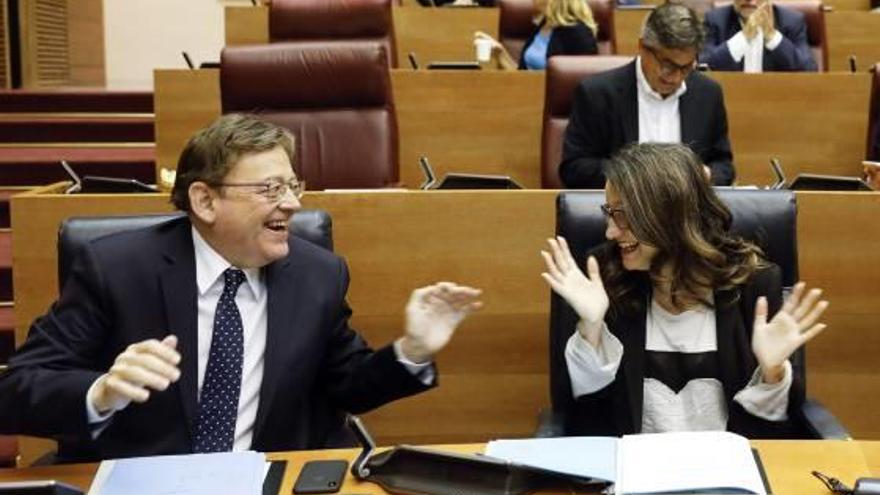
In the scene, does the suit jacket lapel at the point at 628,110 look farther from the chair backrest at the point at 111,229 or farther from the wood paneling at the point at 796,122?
the chair backrest at the point at 111,229

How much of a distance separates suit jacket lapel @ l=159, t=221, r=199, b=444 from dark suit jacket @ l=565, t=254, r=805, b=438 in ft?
1.70

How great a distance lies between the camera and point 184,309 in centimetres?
137

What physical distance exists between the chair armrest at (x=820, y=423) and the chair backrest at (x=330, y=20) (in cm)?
220

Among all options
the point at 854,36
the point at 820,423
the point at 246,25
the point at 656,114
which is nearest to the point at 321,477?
the point at 820,423

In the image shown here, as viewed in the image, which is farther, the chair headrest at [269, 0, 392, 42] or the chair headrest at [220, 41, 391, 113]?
the chair headrest at [269, 0, 392, 42]

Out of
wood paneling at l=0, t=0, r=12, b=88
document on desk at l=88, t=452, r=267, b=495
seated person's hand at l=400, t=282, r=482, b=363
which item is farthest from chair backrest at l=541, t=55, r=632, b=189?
wood paneling at l=0, t=0, r=12, b=88

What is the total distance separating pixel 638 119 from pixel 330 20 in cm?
133

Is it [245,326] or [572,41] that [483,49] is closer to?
[572,41]

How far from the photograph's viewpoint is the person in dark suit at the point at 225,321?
4.38ft

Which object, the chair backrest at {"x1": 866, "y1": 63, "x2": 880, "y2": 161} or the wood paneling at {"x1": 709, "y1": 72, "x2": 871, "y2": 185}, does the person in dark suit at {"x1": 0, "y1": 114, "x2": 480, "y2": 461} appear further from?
the chair backrest at {"x1": 866, "y1": 63, "x2": 880, "y2": 161}

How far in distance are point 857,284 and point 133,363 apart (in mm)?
1355

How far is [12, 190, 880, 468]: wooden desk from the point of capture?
1929 mm

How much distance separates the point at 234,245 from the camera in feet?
4.60

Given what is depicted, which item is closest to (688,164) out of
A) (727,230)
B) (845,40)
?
(727,230)
